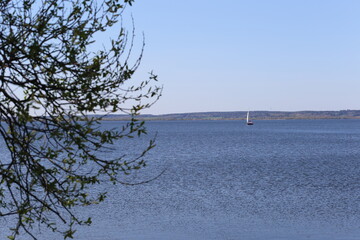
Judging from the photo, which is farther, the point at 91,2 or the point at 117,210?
the point at 117,210

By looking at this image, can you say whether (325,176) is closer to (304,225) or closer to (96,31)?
(304,225)

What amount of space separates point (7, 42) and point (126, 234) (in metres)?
22.2

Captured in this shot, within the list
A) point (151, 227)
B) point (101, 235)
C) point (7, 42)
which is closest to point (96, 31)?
point (7, 42)

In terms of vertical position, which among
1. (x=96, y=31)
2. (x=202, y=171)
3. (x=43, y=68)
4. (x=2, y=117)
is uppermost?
(x=96, y=31)

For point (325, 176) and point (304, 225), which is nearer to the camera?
point (304, 225)

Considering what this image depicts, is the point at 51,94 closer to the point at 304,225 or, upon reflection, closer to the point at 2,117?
the point at 2,117

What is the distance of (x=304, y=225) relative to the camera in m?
30.7

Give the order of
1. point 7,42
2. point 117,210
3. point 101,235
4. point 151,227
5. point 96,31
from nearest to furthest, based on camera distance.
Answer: point 7,42 < point 96,31 < point 101,235 < point 151,227 < point 117,210

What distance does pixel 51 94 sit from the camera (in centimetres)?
816

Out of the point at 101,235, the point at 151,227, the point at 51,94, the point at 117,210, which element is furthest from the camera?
the point at 117,210

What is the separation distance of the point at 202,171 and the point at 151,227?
31.1 meters

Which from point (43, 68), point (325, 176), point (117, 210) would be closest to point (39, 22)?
point (43, 68)

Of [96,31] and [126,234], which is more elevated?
[96,31]

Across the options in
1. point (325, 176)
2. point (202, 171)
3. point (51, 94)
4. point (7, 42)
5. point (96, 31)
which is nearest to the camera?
point (7, 42)
